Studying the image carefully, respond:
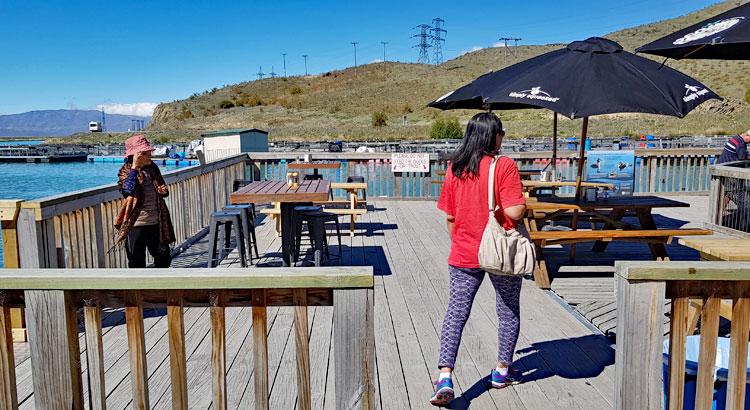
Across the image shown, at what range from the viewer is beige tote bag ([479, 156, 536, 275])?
3.29 metres

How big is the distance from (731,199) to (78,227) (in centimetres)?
802

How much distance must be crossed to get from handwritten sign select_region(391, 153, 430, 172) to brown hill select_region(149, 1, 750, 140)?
37020 mm

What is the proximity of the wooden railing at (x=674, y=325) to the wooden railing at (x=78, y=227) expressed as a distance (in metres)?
3.96

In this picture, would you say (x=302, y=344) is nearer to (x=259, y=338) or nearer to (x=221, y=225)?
(x=259, y=338)

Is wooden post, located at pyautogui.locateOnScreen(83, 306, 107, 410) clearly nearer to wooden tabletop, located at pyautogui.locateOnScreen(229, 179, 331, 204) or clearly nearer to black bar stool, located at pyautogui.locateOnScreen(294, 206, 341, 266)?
wooden tabletop, located at pyautogui.locateOnScreen(229, 179, 331, 204)

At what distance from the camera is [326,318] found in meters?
5.06

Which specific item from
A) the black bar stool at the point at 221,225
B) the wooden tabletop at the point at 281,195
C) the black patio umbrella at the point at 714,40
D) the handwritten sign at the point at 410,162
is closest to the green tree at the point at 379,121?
the handwritten sign at the point at 410,162

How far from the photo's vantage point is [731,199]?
8.35 metres

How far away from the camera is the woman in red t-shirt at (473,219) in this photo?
3373mm

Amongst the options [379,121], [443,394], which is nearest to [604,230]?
[443,394]

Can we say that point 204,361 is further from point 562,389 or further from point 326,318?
point 562,389

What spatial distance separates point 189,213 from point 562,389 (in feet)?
19.6

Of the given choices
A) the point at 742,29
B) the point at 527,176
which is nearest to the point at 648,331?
the point at 742,29

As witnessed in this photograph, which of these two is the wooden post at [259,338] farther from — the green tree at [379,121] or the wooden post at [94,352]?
the green tree at [379,121]
